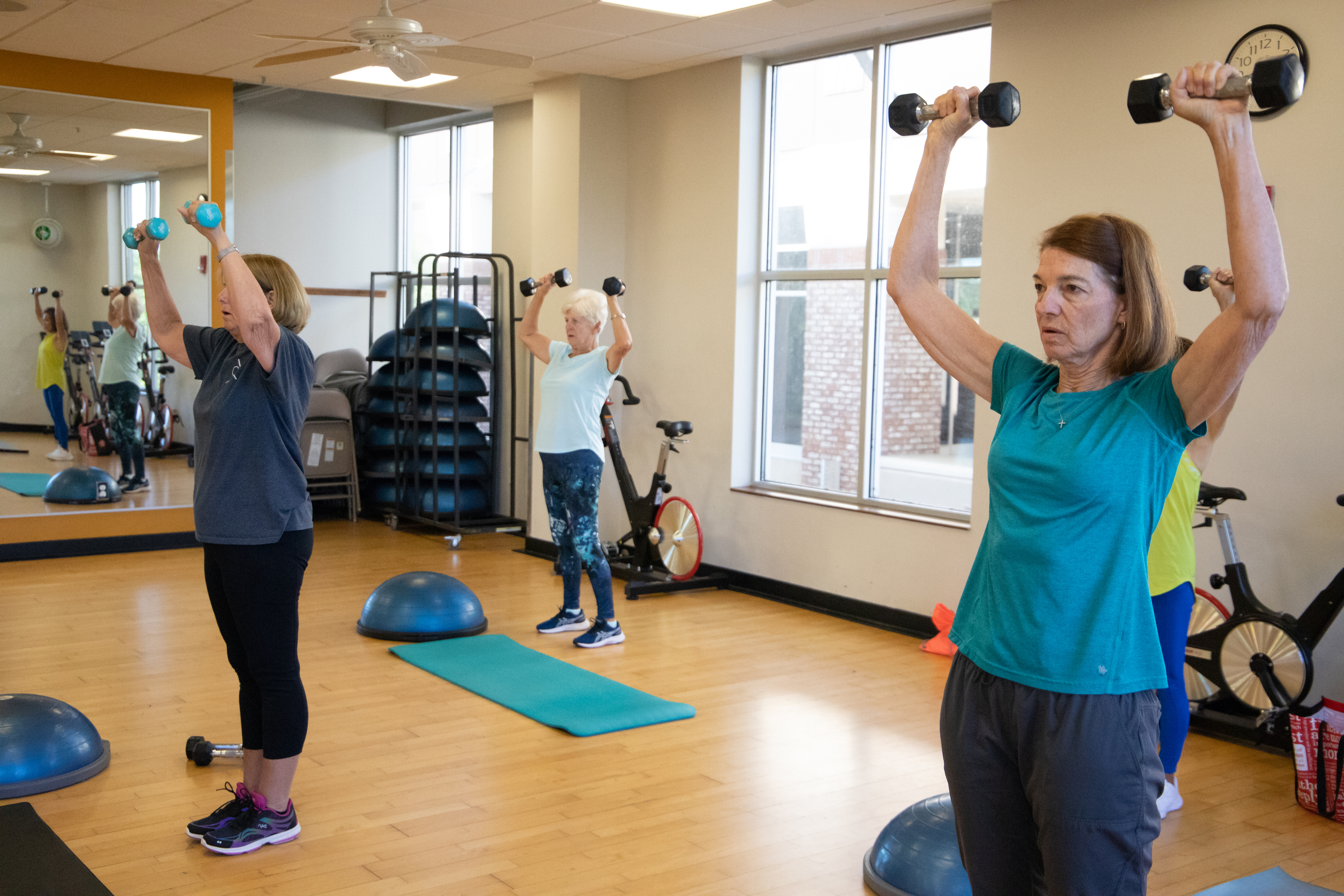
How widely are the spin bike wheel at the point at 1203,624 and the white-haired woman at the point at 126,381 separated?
5.88 meters

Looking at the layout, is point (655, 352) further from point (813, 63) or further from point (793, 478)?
point (813, 63)

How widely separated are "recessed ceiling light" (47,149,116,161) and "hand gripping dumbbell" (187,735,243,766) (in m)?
4.40

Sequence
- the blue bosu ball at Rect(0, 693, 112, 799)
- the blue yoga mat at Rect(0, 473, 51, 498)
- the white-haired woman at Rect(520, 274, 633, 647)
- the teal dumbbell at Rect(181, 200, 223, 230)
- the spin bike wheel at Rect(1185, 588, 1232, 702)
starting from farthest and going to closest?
the blue yoga mat at Rect(0, 473, 51, 498)
the white-haired woman at Rect(520, 274, 633, 647)
the spin bike wheel at Rect(1185, 588, 1232, 702)
the blue bosu ball at Rect(0, 693, 112, 799)
the teal dumbbell at Rect(181, 200, 223, 230)

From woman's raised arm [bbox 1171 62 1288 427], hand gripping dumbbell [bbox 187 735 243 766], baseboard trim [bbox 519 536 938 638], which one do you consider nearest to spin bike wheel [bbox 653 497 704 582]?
baseboard trim [bbox 519 536 938 638]

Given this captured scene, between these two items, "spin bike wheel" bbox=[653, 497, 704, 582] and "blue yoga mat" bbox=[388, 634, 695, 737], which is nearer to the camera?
"blue yoga mat" bbox=[388, 634, 695, 737]

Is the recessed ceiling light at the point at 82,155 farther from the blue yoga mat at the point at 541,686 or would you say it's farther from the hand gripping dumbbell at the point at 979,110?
the hand gripping dumbbell at the point at 979,110

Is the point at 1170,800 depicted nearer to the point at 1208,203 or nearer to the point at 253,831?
the point at 1208,203

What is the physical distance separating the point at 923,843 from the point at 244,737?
1.72 m

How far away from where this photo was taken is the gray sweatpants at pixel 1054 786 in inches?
57.9

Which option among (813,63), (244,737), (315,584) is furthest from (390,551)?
(244,737)

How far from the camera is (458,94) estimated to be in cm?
754

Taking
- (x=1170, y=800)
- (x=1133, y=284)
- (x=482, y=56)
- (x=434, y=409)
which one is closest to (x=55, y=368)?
(x=434, y=409)

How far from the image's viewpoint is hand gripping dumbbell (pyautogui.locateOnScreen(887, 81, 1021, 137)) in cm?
161

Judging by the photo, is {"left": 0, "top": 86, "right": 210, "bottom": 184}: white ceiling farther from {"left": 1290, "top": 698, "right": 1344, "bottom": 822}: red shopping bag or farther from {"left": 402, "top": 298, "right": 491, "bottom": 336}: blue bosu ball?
{"left": 1290, "top": 698, "right": 1344, "bottom": 822}: red shopping bag
